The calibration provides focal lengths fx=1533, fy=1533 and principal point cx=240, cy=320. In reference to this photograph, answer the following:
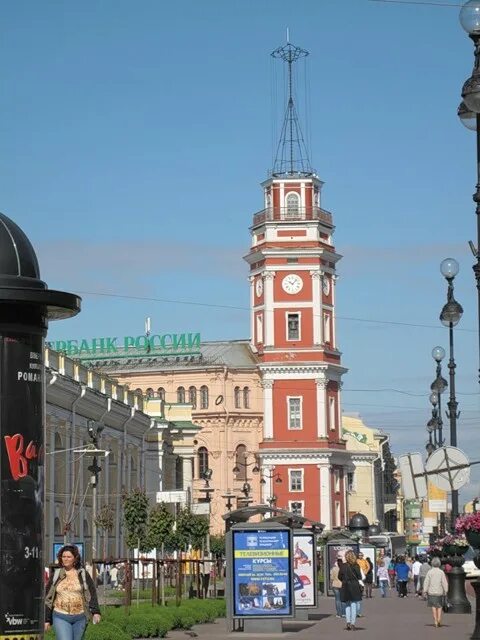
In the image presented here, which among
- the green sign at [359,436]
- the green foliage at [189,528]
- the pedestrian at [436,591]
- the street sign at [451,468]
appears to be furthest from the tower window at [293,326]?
the street sign at [451,468]

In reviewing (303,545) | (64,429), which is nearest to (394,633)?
(303,545)

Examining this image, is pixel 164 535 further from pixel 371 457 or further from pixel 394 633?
pixel 371 457

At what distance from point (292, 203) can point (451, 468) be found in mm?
99687

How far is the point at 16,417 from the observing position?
40.7 feet

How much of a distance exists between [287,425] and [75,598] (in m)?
106

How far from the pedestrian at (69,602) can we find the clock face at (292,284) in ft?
348

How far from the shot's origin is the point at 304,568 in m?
36.4

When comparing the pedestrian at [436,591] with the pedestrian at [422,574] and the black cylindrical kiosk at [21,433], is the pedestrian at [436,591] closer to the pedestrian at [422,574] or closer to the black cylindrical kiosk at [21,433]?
the pedestrian at [422,574]

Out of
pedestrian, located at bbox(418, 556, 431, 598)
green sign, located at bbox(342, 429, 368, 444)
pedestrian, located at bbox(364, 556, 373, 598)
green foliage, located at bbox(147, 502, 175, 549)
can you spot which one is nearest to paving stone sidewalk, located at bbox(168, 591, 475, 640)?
green foliage, located at bbox(147, 502, 175, 549)

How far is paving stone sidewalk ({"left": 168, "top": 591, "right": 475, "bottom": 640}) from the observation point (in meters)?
28.0

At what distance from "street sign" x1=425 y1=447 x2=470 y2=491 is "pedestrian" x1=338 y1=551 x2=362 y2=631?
810 cm

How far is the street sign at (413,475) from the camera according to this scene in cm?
2355

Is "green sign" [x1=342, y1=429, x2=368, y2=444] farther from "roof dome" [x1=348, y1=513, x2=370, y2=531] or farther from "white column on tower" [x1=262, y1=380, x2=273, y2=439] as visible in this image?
"roof dome" [x1=348, y1=513, x2=370, y2=531]

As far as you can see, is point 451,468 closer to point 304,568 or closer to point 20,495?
point 20,495
